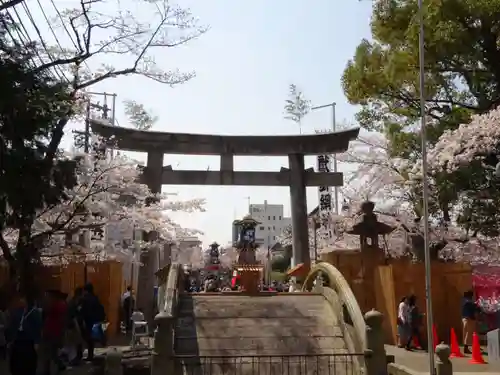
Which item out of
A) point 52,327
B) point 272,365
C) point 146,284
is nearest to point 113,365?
point 52,327

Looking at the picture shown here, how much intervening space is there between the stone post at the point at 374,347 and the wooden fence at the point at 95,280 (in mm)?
10350

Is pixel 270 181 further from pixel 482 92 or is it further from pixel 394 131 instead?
pixel 482 92

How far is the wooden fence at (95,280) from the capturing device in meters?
18.1

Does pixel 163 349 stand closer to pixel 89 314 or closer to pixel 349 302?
pixel 89 314

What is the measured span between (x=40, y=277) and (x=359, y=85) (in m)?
10.9

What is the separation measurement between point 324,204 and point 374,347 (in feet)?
76.1

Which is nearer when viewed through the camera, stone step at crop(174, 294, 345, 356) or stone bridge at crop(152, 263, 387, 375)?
stone bridge at crop(152, 263, 387, 375)

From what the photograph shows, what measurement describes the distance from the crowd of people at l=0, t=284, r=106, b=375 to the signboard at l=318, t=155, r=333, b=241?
18546 mm

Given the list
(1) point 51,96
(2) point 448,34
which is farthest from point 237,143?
(1) point 51,96

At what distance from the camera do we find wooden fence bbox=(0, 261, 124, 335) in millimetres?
18119

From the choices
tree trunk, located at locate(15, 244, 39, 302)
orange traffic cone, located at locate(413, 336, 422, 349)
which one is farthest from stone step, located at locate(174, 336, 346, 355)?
tree trunk, located at locate(15, 244, 39, 302)

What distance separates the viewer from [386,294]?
1736cm

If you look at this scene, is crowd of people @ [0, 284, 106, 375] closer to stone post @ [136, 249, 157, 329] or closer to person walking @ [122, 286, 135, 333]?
person walking @ [122, 286, 135, 333]

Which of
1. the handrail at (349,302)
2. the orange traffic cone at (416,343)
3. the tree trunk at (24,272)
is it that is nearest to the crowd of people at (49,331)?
the tree trunk at (24,272)
